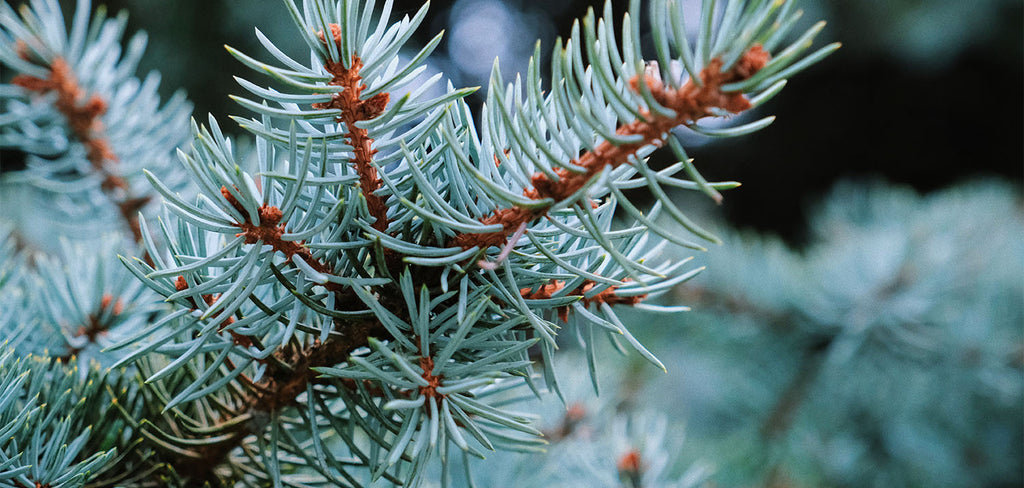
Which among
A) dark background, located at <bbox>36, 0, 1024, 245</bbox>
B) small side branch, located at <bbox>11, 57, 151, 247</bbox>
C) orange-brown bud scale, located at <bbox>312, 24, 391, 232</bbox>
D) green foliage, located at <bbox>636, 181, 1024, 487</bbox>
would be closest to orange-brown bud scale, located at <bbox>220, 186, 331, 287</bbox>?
orange-brown bud scale, located at <bbox>312, 24, 391, 232</bbox>

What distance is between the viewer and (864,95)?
5.92ft

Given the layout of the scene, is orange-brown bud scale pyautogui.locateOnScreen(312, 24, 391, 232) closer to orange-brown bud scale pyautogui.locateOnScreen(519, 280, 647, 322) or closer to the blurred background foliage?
orange-brown bud scale pyautogui.locateOnScreen(519, 280, 647, 322)

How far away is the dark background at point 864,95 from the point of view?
4.32 feet

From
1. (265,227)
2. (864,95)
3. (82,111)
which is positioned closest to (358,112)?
(265,227)

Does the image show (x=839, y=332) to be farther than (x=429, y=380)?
Yes

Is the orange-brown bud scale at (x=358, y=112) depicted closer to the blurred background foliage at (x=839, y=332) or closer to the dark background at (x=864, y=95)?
the blurred background foliage at (x=839, y=332)

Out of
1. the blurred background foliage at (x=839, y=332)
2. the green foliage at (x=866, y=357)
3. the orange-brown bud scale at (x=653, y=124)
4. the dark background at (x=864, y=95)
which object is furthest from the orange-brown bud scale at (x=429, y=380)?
the dark background at (x=864, y=95)

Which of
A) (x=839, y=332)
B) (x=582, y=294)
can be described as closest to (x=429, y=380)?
(x=582, y=294)

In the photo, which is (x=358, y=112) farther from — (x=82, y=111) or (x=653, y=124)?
(x=82, y=111)

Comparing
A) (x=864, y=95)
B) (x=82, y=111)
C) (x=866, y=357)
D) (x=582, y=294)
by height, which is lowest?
(x=864, y=95)

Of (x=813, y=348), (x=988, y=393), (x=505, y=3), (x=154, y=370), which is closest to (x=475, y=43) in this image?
(x=505, y=3)

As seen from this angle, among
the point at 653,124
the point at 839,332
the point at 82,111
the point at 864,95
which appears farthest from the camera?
the point at 864,95

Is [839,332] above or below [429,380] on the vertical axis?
below

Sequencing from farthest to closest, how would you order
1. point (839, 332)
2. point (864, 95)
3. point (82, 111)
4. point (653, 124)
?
point (864, 95)
point (839, 332)
point (82, 111)
point (653, 124)
